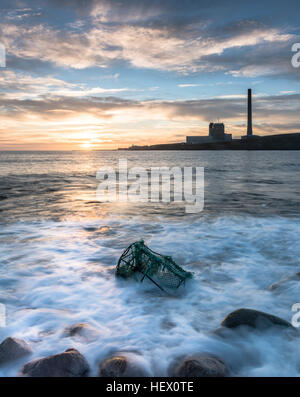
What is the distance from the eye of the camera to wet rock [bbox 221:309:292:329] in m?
3.73

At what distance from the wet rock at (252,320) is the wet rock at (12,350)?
2590 mm

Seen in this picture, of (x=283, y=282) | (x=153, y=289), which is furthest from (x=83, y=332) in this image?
(x=283, y=282)

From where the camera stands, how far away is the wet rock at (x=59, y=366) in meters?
2.80

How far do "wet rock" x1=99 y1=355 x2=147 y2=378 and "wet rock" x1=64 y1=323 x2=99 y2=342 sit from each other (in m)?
0.56

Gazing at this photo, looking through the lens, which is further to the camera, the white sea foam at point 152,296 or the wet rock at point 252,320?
the wet rock at point 252,320

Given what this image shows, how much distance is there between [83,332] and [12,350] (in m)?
0.88

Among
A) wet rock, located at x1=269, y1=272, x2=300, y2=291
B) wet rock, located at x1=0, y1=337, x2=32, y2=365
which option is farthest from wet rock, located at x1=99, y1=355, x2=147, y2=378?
wet rock, located at x1=269, y1=272, x2=300, y2=291
